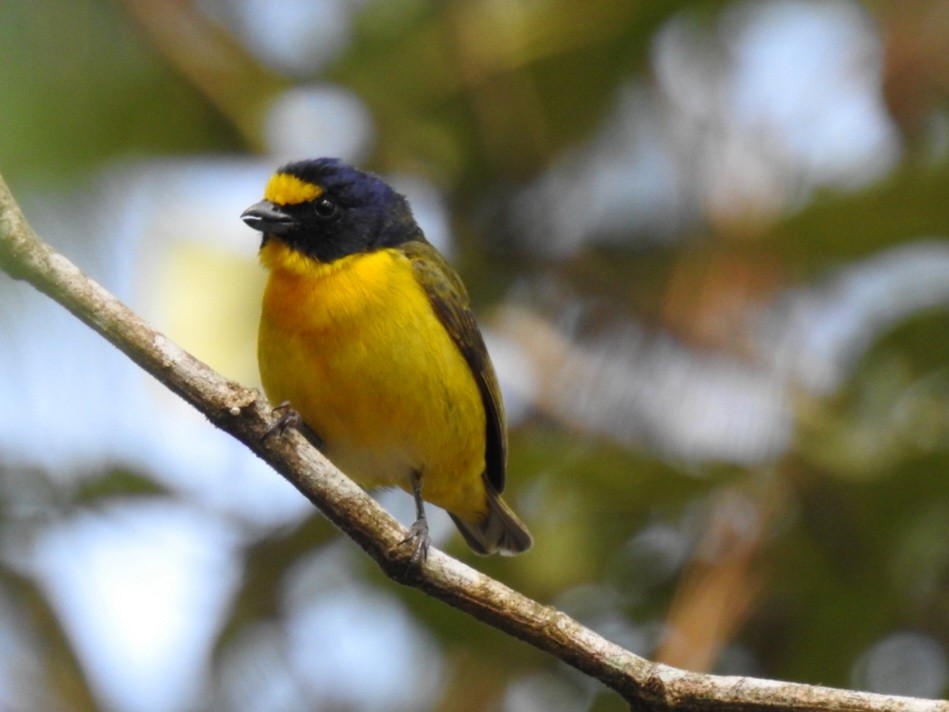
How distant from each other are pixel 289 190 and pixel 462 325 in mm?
710

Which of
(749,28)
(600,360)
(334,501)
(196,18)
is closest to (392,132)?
(196,18)

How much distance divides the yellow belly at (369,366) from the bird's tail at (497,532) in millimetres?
465

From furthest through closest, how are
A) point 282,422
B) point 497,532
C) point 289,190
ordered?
point 497,532, point 289,190, point 282,422

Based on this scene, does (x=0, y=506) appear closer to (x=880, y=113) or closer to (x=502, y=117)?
(x=502, y=117)

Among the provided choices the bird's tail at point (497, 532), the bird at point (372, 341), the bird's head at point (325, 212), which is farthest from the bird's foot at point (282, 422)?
the bird's tail at point (497, 532)

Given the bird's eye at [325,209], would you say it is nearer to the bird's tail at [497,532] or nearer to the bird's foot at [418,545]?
the bird's tail at [497,532]

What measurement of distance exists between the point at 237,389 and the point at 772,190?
138 inches

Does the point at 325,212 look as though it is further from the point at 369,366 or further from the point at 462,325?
the point at 369,366

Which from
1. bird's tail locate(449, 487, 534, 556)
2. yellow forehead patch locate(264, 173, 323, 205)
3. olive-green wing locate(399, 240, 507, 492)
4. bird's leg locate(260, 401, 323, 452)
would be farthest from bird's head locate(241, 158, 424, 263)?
bird's leg locate(260, 401, 323, 452)

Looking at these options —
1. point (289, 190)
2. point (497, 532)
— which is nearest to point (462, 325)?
point (289, 190)

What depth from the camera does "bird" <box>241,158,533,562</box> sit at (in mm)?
4016

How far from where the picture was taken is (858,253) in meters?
5.09

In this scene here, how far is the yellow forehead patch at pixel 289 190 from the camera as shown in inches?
172

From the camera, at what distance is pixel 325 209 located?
174 inches
